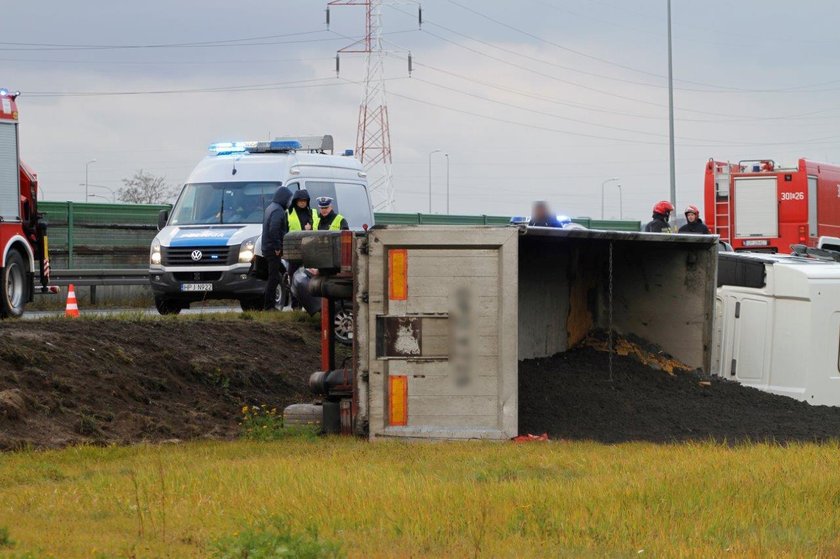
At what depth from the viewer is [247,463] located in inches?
355

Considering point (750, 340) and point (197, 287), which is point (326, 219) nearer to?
point (197, 287)

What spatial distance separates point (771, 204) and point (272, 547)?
29.4 meters

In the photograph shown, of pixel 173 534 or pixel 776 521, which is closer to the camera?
pixel 173 534

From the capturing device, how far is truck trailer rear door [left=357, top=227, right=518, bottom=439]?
1048cm

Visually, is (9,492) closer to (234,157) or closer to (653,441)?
(653,441)

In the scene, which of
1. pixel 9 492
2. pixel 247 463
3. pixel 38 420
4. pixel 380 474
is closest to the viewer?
pixel 9 492

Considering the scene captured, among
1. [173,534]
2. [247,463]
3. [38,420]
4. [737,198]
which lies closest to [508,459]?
[247,463]

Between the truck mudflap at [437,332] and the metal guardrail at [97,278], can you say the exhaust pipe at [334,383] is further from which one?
the metal guardrail at [97,278]

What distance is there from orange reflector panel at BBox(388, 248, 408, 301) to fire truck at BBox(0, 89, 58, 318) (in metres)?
8.13

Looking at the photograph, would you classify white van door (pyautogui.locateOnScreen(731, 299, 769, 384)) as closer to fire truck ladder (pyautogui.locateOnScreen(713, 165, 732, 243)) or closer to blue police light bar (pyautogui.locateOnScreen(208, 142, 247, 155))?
blue police light bar (pyautogui.locateOnScreen(208, 142, 247, 155))

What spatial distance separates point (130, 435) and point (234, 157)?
10.2 m

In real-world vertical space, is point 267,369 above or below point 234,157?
below

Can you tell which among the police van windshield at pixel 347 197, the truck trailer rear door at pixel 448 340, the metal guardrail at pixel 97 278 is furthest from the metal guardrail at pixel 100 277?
the truck trailer rear door at pixel 448 340

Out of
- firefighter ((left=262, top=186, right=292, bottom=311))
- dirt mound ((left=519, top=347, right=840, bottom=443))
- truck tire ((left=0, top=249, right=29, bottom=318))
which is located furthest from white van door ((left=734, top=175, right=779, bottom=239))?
dirt mound ((left=519, top=347, right=840, bottom=443))
